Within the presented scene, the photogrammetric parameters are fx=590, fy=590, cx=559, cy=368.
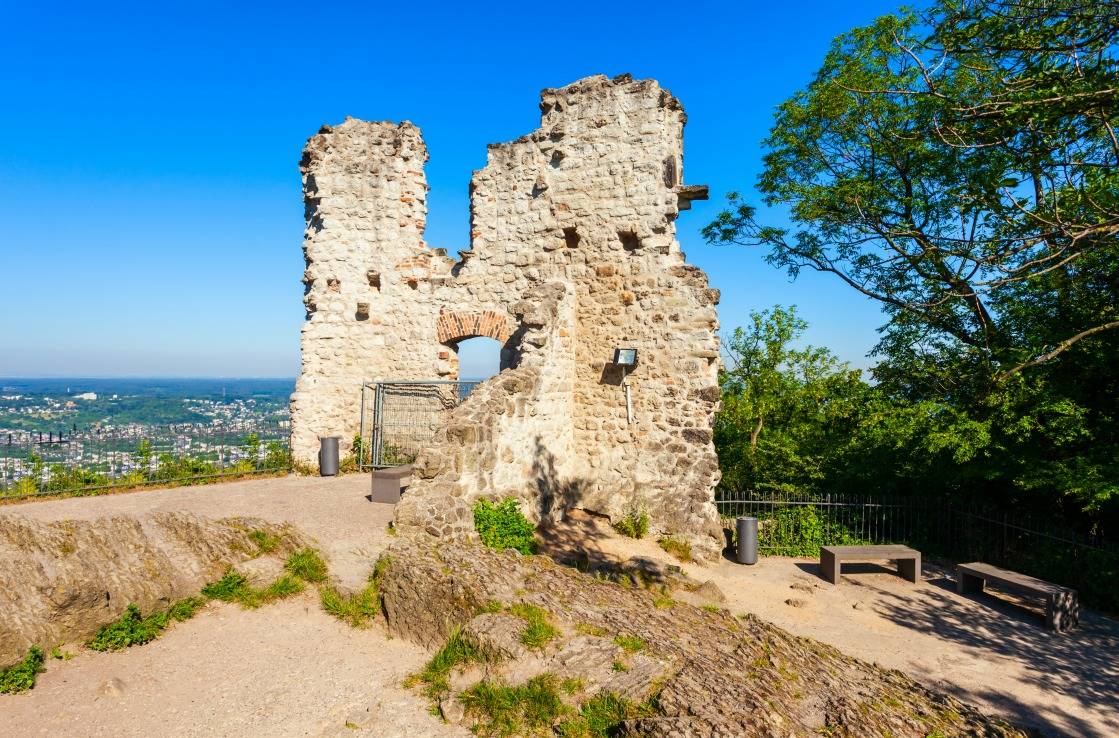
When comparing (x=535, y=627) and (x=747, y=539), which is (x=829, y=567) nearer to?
(x=747, y=539)

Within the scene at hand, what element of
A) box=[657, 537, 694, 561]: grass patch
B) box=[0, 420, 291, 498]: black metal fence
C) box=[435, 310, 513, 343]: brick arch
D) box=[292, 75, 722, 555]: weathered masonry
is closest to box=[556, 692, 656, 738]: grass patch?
box=[292, 75, 722, 555]: weathered masonry

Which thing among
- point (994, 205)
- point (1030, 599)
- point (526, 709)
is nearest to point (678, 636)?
point (526, 709)

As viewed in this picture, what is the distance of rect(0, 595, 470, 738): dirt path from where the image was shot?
159 inches

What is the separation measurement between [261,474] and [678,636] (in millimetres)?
9081

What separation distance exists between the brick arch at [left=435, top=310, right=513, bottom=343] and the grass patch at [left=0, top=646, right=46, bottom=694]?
7244 millimetres

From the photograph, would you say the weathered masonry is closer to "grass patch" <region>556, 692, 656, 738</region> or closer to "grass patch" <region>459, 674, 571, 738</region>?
"grass patch" <region>459, 674, 571, 738</region>

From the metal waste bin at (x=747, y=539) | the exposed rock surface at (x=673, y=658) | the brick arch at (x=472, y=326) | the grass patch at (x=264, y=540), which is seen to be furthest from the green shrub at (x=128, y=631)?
the metal waste bin at (x=747, y=539)

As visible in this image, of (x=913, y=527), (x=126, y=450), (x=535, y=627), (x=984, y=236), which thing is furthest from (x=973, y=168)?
(x=126, y=450)

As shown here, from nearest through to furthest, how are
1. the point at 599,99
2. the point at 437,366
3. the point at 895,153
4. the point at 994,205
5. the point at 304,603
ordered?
the point at 304,603 < the point at 994,205 < the point at 599,99 < the point at 437,366 < the point at 895,153

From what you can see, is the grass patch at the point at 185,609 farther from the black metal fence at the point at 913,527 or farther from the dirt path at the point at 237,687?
the black metal fence at the point at 913,527

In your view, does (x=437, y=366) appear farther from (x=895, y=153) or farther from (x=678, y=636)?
(x=895, y=153)

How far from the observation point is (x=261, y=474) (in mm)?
11047

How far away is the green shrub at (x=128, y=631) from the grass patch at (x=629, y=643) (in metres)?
4.06

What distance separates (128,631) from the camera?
Answer: 5074 millimetres
